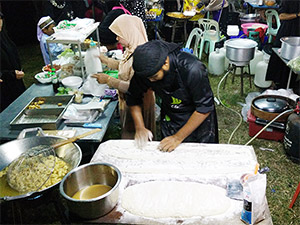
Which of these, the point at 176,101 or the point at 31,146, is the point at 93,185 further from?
the point at 176,101

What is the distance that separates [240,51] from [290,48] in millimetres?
775

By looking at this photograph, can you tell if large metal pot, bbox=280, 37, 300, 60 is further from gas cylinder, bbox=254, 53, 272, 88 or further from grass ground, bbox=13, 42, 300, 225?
grass ground, bbox=13, 42, 300, 225

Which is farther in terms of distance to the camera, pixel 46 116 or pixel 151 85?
pixel 46 116

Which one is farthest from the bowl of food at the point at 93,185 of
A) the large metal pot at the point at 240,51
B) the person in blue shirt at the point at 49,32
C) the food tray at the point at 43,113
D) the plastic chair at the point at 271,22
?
the plastic chair at the point at 271,22

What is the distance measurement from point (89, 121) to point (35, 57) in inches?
235

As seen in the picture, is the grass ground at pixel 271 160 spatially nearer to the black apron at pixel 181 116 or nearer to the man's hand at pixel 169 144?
the black apron at pixel 181 116

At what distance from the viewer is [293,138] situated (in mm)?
3277

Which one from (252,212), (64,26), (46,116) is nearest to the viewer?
(252,212)

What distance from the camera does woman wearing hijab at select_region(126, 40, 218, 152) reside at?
1.88 m

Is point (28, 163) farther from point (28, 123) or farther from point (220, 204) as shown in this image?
point (220, 204)

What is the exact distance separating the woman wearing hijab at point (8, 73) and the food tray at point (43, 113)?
34.1 inches

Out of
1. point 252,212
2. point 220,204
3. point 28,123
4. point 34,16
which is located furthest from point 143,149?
point 34,16

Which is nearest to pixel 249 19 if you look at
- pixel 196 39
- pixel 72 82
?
pixel 196 39

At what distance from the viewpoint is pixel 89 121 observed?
8.59 ft
